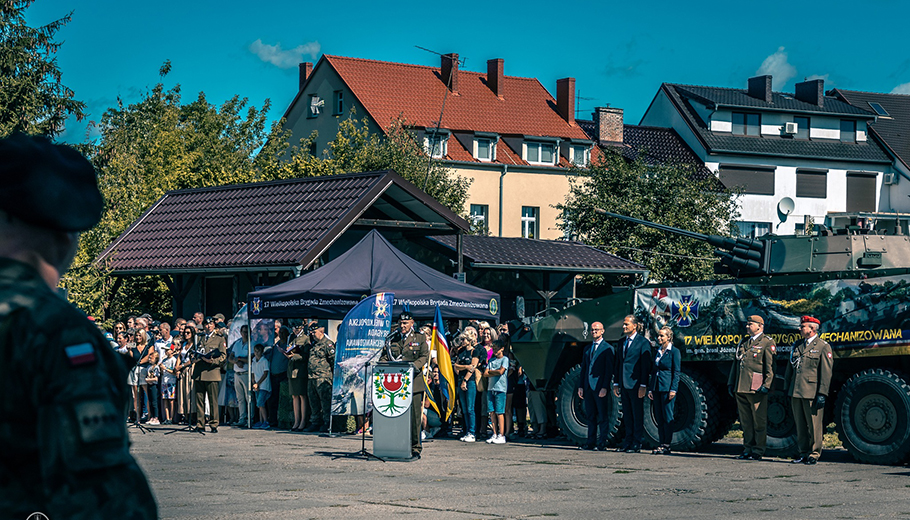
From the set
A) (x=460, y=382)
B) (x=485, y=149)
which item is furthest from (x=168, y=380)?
(x=485, y=149)

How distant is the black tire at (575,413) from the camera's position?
18375 mm

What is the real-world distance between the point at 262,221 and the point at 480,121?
30.6 metres

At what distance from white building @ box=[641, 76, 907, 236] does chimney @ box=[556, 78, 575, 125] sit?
650 centimetres

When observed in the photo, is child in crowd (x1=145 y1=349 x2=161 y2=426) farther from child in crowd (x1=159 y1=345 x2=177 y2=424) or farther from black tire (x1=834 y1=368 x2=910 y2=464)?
black tire (x1=834 y1=368 x2=910 y2=464)

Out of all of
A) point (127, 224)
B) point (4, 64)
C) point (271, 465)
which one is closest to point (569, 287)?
point (127, 224)

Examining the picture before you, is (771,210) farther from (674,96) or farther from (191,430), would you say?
(191,430)

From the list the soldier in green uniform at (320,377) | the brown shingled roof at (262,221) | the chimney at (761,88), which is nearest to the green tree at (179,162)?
the brown shingled roof at (262,221)

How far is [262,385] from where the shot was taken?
2172 centimetres

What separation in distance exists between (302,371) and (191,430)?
7.51 ft

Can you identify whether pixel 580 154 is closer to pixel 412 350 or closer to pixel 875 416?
pixel 412 350

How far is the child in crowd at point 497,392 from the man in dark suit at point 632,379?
2.14 m

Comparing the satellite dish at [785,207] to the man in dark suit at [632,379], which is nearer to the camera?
the man in dark suit at [632,379]

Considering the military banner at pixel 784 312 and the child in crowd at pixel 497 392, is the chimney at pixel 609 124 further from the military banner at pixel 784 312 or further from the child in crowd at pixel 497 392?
the military banner at pixel 784 312

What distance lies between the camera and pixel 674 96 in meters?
63.6
